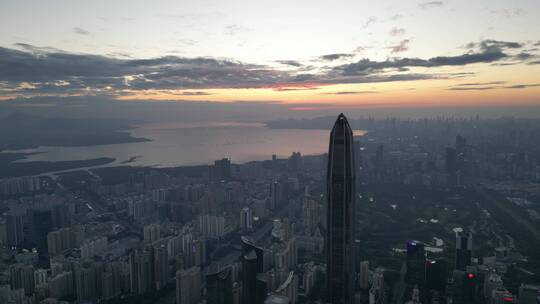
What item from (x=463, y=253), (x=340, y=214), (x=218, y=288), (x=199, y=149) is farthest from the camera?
(x=199, y=149)

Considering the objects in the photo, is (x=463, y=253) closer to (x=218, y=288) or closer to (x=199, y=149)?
(x=218, y=288)

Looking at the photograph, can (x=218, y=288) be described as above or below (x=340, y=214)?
below

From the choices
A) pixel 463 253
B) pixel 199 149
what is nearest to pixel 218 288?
pixel 463 253

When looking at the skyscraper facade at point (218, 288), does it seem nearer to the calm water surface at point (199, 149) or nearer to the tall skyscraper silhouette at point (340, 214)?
the tall skyscraper silhouette at point (340, 214)

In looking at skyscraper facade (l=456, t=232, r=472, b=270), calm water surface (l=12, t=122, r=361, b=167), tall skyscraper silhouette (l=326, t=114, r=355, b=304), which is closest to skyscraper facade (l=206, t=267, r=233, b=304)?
tall skyscraper silhouette (l=326, t=114, r=355, b=304)

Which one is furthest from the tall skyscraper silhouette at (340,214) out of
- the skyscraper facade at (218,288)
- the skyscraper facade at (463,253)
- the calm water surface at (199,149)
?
the calm water surface at (199,149)

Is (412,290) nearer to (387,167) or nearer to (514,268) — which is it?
(514,268)

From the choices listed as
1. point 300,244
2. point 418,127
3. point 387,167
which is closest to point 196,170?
point 387,167
